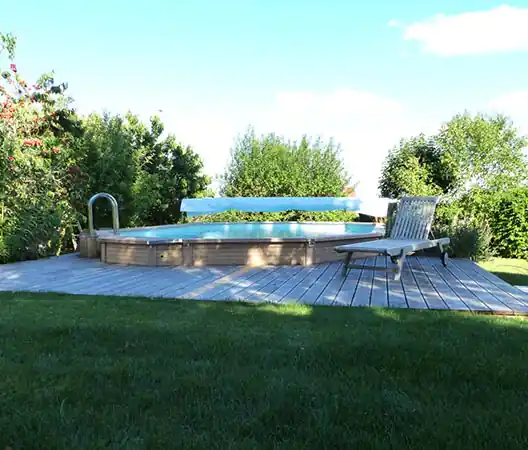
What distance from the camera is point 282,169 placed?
17156 millimetres

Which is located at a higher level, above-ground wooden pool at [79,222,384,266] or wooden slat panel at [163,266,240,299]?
above-ground wooden pool at [79,222,384,266]

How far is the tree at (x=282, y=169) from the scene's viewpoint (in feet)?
55.9

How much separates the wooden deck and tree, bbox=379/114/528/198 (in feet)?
19.4

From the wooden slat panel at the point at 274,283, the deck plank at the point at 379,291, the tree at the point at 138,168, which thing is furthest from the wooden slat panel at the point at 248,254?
the tree at the point at 138,168

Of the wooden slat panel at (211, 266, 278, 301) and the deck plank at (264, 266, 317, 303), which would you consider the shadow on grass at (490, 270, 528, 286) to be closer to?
the deck plank at (264, 266, 317, 303)

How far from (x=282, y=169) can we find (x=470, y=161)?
6.32m

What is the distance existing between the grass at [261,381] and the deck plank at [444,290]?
1.56 ft

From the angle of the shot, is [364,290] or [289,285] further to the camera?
[289,285]

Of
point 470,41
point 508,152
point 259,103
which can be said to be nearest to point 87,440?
point 508,152

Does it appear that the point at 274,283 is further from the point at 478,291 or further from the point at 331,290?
the point at 478,291

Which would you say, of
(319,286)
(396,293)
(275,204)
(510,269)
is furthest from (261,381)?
(275,204)

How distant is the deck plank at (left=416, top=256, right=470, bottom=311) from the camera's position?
187 inches

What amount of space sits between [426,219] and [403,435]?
6173mm

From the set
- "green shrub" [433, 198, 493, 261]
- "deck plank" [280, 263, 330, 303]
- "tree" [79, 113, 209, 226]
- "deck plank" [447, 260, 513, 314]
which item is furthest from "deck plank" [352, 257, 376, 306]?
"tree" [79, 113, 209, 226]
